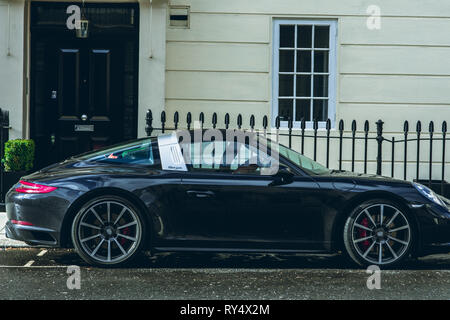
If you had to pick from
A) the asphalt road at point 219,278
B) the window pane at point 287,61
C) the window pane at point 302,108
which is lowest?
the asphalt road at point 219,278

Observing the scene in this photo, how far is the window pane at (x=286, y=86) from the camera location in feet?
39.4

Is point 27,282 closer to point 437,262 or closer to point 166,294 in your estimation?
point 166,294

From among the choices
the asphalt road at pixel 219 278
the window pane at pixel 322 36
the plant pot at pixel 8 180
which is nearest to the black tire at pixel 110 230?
the asphalt road at pixel 219 278

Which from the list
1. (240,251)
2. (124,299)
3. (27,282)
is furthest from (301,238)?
(27,282)

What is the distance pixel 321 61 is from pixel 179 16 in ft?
7.89

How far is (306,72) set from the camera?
12.0 metres

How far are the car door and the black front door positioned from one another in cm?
538

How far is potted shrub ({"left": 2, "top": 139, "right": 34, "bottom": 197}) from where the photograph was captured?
10031 millimetres

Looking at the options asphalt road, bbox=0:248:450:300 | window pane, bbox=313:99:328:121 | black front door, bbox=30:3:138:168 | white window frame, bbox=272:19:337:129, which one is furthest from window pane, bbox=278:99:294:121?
asphalt road, bbox=0:248:450:300

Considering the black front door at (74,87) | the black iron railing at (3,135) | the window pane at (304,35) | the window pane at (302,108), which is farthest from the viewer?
the window pane at (302,108)

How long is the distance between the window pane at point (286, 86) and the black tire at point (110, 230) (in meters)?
6.04

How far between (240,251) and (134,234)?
3.07ft

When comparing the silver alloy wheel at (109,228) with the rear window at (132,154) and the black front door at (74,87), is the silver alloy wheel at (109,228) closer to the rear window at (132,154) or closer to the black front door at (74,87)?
the rear window at (132,154)

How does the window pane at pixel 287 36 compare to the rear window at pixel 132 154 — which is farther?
the window pane at pixel 287 36
